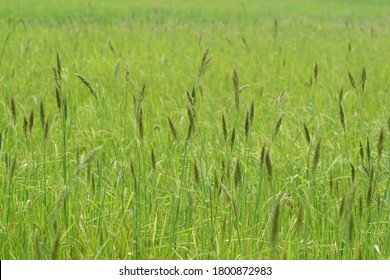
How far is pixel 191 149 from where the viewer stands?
2.15m

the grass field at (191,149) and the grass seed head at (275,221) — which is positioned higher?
the grass seed head at (275,221)

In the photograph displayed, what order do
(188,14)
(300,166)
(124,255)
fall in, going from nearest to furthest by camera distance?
(124,255) → (300,166) → (188,14)

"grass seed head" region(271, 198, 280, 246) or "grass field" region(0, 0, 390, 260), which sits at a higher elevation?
"grass seed head" region(271, 198, 280, 246)

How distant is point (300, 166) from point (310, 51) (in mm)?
4899

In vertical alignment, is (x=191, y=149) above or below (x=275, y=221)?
below

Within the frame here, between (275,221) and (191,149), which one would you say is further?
(191,149)

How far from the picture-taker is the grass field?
1.89 meters

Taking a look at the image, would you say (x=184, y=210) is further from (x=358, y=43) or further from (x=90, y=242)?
(x=358, y=43)

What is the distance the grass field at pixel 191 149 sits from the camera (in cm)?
189

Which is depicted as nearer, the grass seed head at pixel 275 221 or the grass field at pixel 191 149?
the grass seed head at pixel 275 221

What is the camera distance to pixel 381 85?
5480 mm

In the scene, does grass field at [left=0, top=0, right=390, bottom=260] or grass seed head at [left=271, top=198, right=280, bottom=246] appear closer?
grass seed head at [left=271, top=198, right=280, bottom=246]
